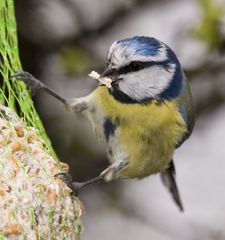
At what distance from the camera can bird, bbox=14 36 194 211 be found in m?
2.49

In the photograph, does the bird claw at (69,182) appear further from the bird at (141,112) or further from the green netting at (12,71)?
the bird at (141,112)

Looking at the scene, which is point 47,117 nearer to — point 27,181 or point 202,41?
point 202,41

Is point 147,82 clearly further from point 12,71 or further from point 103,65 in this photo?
point 103,65

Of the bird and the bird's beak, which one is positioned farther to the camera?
the bird

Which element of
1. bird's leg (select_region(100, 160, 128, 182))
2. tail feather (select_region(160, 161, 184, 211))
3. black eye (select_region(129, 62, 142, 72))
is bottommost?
tail feather (select_region(160, 161, 184, 211))

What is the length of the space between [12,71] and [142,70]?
0.37 meters

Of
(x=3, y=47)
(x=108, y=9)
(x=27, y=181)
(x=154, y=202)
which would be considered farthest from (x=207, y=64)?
(x=27, y=181)

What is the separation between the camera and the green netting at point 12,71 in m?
2.22

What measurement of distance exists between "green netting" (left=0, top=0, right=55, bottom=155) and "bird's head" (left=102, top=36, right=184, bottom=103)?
243mm

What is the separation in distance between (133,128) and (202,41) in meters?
0.75

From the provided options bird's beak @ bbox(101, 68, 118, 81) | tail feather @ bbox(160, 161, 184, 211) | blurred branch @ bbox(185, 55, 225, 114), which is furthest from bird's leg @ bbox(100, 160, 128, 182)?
blurred branch @ bbox(185, 55, 225, 114)

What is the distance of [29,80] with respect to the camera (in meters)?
2.46

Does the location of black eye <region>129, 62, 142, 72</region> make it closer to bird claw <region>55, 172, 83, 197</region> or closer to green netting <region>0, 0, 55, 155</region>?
green netting <region>0, 0, 55, 155</region>

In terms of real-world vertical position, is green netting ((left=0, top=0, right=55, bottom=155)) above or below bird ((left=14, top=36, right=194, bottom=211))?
above
